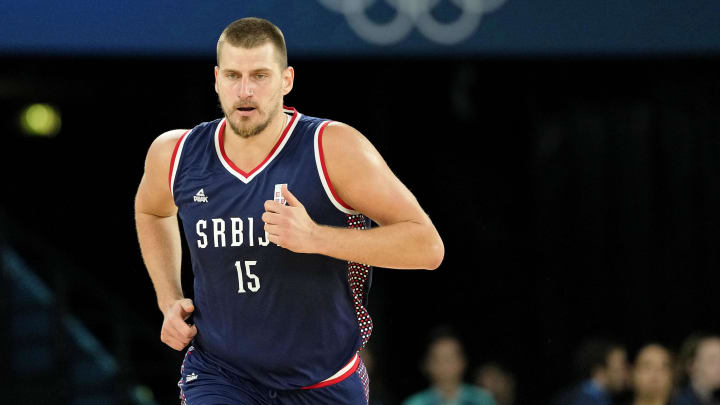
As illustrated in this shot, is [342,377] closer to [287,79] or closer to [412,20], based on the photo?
[287,79]

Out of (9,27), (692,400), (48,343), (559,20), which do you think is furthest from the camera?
(48,343)

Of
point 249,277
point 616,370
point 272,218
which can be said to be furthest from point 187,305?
point 616,370

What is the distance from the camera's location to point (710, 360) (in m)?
6.95

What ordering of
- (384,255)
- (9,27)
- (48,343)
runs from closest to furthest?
(384,255) → (9,27) → (48,343)

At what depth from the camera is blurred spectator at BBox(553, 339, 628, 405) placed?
290 inches

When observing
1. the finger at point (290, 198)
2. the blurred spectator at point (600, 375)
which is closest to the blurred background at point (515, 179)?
the blurred spectator at point (600, 375)

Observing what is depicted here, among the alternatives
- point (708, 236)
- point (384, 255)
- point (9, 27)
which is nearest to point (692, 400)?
point (708, 236)

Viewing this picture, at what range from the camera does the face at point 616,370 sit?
25.0ft

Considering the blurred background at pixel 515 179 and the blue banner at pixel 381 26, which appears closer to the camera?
the blue banner at pixel 381 26

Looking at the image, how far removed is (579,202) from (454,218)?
1194 millimetres

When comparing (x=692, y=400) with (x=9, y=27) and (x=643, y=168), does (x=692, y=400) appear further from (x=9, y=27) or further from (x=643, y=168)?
(x=9, y=27)

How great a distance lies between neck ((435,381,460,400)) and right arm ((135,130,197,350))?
380cm

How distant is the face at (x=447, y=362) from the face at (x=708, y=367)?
5.43ft

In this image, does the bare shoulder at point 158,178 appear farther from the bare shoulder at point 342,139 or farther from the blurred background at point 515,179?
the blurred background at point 515,179
